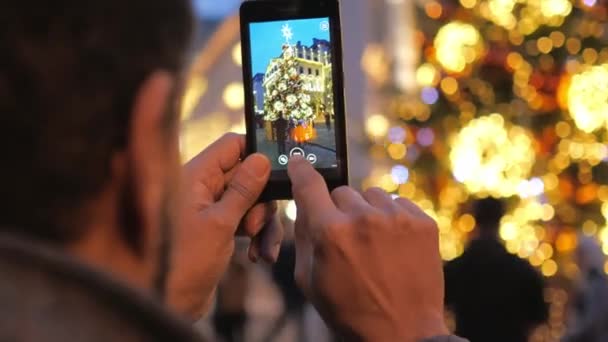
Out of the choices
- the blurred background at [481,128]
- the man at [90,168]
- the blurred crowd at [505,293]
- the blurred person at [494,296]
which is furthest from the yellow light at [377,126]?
the man at [90,168]

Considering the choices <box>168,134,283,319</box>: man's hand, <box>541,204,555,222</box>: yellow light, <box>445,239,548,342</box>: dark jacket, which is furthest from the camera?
<box>541,204,555,222</box>: yellow light

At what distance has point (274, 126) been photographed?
1493 mm

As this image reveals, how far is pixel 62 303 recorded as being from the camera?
0.61 m

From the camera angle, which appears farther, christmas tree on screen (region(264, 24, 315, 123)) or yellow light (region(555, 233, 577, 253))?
yellow light (region(555, 233, 577, 253))

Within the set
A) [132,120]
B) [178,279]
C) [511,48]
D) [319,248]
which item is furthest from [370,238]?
[511,48]

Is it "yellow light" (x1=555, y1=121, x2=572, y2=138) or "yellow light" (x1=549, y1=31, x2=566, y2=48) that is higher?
"yellow light" (x1=549, y1=31, x2=566, y2=48)

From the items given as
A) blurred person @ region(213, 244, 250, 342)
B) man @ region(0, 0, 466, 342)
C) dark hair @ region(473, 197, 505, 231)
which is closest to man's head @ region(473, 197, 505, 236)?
dark hair @ region(473, 197, 505, 231)

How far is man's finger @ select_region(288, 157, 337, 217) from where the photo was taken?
1.27 meters

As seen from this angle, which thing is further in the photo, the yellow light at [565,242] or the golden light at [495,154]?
the yellow light at [565,242]

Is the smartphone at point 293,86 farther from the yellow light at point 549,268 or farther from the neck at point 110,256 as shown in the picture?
the yellow light at point 549,268

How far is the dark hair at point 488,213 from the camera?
4.16 metres

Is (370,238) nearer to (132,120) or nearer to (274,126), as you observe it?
(274,126)

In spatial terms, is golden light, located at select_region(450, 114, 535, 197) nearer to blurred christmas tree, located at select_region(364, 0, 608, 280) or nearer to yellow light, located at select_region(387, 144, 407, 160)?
blurred christmas tree, located at select_region(364, 0, 608, 280)

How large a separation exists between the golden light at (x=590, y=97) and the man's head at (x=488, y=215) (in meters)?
1.28
